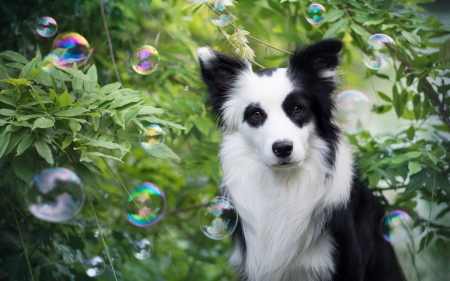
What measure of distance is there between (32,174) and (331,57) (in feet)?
5.76

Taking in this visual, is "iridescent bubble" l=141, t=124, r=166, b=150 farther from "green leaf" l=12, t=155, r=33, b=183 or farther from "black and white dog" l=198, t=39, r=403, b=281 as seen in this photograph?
"green leaf" l=12, t=155, r=33, b=183

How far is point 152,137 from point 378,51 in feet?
5.06

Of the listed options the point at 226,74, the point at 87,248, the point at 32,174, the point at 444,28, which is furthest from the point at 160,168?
the point at 444,28

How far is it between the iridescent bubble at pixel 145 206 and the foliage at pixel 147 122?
0.59 feet

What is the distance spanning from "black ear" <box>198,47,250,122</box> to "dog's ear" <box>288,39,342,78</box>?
33 cm

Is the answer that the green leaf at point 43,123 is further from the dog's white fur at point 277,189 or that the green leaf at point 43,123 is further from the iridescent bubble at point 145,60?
the dog's white fur at point 277,189

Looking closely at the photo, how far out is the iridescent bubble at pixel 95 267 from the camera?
139 inches

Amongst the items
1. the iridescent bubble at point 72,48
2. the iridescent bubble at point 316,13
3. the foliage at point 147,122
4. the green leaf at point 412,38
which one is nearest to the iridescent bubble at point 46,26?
the iridescent bubble at point 72,48

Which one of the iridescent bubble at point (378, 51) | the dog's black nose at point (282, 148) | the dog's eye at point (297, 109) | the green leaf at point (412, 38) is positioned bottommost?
the dog's black nose at point (282, 148)

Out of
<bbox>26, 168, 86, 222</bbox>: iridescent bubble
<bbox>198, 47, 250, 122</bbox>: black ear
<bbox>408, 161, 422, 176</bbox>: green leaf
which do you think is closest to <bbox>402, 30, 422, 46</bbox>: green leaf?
<bbox>408, 161, 422, 176</bbox>: green leaf

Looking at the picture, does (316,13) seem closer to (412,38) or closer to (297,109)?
(412,38)

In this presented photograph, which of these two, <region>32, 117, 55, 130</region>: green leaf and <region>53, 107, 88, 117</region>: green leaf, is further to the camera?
<region>53, 107, 88, 117</region>: green leaf

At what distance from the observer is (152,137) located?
121 inches

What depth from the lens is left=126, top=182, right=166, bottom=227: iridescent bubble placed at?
3.42m
